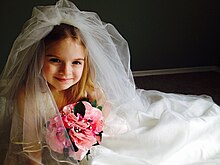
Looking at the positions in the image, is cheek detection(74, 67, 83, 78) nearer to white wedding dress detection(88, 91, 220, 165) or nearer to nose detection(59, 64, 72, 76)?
nose detection(59, 64, 72, 76)

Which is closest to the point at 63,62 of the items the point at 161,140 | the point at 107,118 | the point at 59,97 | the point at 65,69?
the point at 65,69

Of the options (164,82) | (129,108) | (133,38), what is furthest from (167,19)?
(129,108)

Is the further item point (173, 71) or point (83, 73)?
point (173, 71)

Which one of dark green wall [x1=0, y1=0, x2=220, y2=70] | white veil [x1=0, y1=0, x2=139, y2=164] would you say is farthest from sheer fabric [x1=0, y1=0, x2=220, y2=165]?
dark green wall [x1=0, y1=0, x2=220, y2=70]

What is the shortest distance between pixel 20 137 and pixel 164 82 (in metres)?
1.77

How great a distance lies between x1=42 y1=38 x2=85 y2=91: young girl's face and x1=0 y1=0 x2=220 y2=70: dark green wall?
1672 millimetres

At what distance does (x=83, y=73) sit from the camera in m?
1.05

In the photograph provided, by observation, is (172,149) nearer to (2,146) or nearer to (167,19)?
(2,146)

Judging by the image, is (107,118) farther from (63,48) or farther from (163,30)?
(163,30)

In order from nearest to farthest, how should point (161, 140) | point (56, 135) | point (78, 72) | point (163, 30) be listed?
point (56, 135), point (78, 72), point (161, 140), point (163, 30)

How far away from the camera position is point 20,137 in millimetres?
958

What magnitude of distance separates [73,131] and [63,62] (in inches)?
8.0

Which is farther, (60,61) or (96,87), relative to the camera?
(96,87)

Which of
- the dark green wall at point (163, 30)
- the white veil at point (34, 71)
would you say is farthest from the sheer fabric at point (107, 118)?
the dark green wall at point (163, 30)
